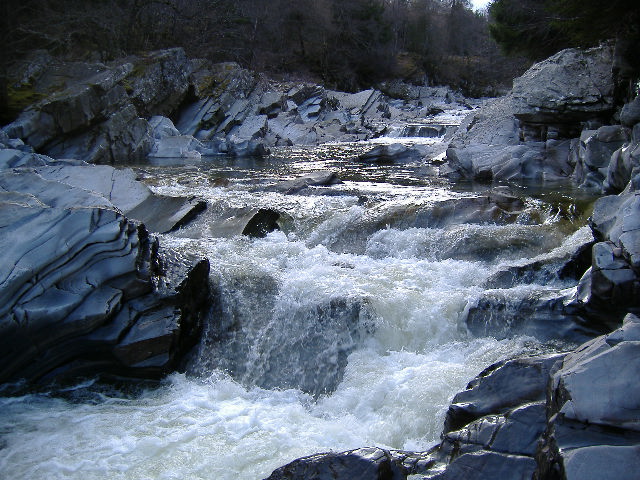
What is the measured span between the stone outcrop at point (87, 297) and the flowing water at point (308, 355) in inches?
10.4

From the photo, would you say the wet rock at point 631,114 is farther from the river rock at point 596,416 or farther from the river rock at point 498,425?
the river rock at point 596,416

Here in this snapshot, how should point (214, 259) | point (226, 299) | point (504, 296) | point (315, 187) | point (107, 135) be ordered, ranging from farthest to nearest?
point (107, 135), point (315, 187), point (214, 259), point (226, 299), point (504, 296)

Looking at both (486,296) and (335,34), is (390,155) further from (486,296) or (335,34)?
(335,34)

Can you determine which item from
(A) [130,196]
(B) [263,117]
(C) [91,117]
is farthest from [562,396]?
(B) [263,117]

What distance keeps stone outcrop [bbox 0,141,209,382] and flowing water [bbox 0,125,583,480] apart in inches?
10.4

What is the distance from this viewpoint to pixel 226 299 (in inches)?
250

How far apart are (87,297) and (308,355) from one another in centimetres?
223

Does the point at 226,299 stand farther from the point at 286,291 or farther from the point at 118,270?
the point at 118,270

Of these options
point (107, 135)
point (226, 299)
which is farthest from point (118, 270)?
point (107, 135)

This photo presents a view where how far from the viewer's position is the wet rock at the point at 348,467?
3.13 m

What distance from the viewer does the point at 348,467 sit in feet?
10.4

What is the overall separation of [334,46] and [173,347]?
1684 inches

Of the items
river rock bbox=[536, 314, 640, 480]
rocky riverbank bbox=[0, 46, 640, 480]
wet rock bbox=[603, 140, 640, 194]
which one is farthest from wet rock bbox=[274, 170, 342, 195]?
river rock bbox=[536, 314, 640, 480]

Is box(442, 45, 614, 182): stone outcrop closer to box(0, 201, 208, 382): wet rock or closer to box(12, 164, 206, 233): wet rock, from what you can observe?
box(12, 164, 206, 233): wet rock
